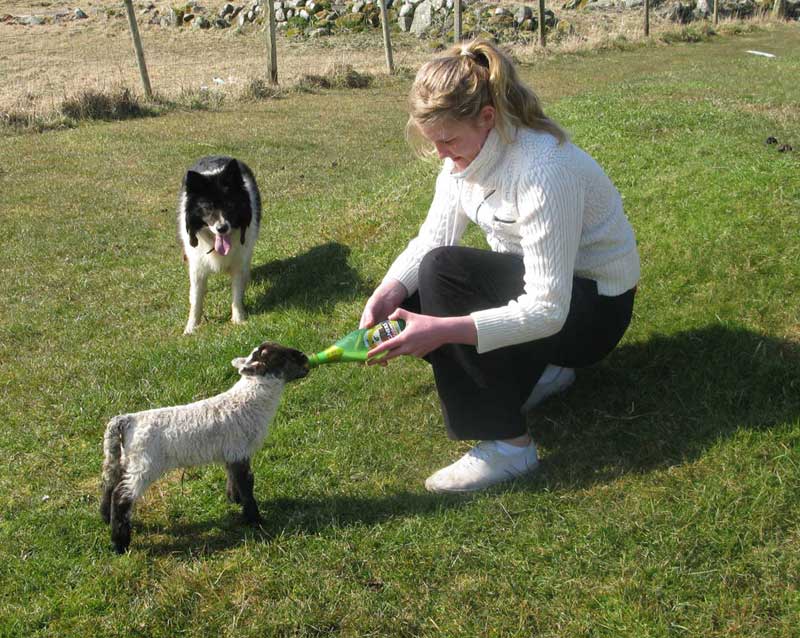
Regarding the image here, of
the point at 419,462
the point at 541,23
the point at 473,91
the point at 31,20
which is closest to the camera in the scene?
the point at 473,91

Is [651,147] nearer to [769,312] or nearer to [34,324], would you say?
[769,312]

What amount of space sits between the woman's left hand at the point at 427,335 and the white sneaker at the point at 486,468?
0.72 m

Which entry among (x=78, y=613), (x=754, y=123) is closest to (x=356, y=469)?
(x=78, y=613)

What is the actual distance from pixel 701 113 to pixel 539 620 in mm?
7912

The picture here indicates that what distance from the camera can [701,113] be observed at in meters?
9.35

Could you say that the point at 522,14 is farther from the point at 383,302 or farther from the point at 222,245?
the point at 383,302

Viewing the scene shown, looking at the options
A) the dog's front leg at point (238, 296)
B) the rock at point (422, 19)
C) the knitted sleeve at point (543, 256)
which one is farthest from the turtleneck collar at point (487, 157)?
the rock at point (422, 19)

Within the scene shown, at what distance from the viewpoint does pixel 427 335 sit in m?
3.34

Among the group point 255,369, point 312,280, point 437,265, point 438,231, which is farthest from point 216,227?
point 437,265

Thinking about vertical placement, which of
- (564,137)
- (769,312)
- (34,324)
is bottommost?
(34,324)

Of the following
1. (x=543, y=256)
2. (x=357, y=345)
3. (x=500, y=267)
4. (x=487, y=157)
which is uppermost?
(x=487, y=157)

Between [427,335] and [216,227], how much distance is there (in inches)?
147

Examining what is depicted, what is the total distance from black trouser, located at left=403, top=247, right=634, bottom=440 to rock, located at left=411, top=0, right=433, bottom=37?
103 feet

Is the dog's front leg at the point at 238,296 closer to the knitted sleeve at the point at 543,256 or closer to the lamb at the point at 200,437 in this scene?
the lamb at the point at 200,437
